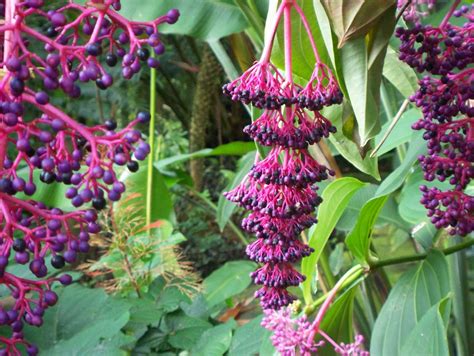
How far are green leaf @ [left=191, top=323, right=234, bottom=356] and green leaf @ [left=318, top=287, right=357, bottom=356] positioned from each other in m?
0.17

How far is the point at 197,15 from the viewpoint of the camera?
1.13 metres

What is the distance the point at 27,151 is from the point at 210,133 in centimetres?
328

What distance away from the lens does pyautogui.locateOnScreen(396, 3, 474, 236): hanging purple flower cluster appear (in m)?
0.56

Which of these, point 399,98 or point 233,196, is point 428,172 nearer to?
point 233,196

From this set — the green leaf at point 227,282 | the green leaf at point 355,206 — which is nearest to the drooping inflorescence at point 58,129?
the green leaf at point 355,206

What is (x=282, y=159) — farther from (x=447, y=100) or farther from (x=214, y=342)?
(x=214, y=342)

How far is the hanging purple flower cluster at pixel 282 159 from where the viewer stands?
19.6 inches

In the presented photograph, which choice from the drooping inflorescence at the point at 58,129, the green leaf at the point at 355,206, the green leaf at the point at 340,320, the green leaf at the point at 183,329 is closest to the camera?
the drooping inflorescence at the point at 58,129

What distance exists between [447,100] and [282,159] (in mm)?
169

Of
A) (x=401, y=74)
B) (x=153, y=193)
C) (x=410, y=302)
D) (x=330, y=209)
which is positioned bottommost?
(x=410, y=302)

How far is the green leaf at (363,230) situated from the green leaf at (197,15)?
373mm

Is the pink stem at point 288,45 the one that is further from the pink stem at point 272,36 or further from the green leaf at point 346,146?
the green leaf at point 346,146

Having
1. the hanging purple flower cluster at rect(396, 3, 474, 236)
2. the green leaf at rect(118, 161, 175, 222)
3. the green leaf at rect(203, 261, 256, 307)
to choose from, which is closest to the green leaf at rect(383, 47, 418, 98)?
the hanging purple flower cluster at rect(396, 3, 474, 236)

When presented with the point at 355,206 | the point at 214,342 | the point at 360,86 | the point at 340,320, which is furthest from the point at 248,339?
the point at 360,86
